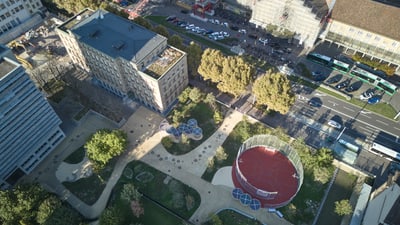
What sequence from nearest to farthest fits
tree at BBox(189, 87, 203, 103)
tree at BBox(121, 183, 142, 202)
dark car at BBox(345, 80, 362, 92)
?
tree at BBox(121, 183, 142, 202), tree at BBox(189, 87, 203, 103), dark car at BBox(345, 80, 362, 92)

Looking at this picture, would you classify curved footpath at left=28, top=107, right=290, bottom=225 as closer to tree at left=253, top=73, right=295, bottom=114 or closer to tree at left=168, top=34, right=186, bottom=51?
tree at left=253, top=73, right=295, bottom=114

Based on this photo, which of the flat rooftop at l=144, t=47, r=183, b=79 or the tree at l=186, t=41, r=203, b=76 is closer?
the flat rooftop at l=144, t=47, r=183, b=79

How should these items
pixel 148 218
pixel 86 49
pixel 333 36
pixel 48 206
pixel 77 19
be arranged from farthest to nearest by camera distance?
pixel 333 36
pixel 77 19
pixel 86 49
pixel 148 218
pixel 48 206

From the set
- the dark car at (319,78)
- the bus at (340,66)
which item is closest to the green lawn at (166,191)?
the dark car at (319,78)

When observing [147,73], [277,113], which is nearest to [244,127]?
[277,113]

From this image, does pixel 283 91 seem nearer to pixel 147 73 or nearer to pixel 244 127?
pixel 244 127

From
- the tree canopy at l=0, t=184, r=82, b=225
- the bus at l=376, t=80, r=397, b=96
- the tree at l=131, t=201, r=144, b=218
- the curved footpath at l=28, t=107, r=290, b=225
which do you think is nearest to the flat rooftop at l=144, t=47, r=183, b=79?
the curved footpath at l=28, t=107, r=290, b=225

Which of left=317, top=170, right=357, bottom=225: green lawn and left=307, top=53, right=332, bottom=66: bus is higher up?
left=307, top=53, right=332, bottom=66: bus
